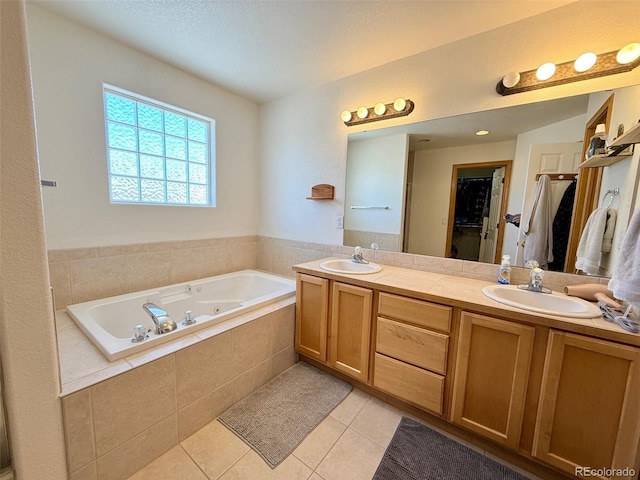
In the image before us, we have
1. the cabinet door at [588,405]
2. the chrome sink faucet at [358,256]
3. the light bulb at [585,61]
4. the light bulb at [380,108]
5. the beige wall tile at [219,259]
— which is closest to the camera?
the cabinet door at [588,405]

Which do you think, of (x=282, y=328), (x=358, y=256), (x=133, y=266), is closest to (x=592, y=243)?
(x=358, y=256)

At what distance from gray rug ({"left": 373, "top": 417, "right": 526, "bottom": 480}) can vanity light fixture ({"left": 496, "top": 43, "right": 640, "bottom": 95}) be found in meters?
2.14

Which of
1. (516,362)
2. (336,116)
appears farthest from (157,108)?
(516,362)

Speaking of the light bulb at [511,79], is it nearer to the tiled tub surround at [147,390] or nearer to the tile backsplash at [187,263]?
the tile backsplash at [187,263]

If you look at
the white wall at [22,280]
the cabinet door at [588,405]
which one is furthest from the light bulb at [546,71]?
the white wall at [22,280]

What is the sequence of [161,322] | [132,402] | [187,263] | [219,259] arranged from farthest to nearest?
[219,259] < [187,263] < [161,322] < [132,402]

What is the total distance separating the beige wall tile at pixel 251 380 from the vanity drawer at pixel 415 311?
0.94m

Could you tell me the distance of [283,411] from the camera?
5.32ft

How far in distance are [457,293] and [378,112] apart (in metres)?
1.49

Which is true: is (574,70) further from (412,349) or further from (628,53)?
(412,349)

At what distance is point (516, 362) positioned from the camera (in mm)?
1217

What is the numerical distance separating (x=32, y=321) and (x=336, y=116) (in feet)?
7.64

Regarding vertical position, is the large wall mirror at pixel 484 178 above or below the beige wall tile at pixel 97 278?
above

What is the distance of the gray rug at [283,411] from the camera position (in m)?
1.41
